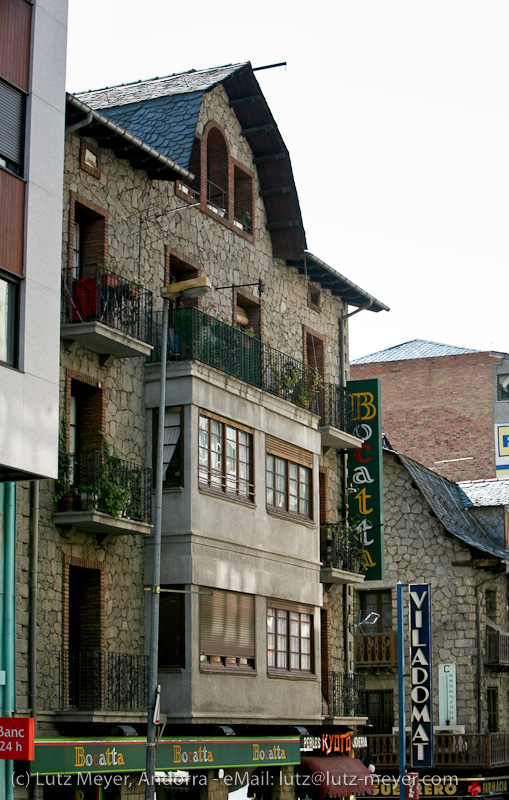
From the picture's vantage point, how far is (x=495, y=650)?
44.3 metres

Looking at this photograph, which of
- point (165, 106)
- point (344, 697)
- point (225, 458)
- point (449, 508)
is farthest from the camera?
point (449, 508)

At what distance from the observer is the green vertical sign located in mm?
35094

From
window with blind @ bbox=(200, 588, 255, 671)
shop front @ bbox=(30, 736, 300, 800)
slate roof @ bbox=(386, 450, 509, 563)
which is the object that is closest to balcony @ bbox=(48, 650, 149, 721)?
shop front @ bbox=(30, 736, 300, 800)

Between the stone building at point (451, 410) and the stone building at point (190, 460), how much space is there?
1011 inches

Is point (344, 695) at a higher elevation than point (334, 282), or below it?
below

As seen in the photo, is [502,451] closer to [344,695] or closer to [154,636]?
[344,695]

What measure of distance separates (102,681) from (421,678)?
15.6 m

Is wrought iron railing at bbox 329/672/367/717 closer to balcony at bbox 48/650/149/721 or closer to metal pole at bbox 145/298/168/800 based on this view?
balcony at bbox 48/650/149/721

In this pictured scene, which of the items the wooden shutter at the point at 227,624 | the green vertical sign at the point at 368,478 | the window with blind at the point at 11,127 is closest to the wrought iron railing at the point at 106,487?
the wooden shutter at the point at 227,624

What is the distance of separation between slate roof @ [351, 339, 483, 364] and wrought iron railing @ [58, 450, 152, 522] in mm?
37680

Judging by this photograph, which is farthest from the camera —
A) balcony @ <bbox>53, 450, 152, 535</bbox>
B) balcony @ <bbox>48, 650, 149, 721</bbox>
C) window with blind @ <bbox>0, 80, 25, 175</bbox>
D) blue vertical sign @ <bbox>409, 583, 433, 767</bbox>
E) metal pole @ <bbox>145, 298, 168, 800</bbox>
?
blue vertical sign @ <bbox>409, 583, 433, 767</bbox>

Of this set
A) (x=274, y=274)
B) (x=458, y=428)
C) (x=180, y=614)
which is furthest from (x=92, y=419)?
(x=458, y=428)

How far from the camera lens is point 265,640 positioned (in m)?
28.8

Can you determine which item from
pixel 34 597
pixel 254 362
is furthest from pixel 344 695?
pixel 34 597
